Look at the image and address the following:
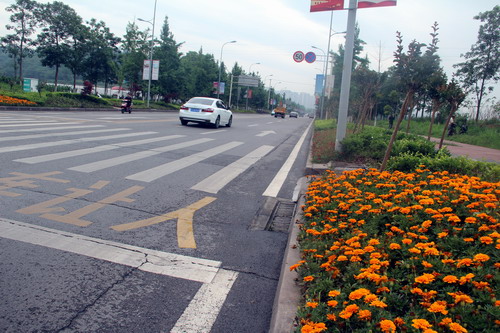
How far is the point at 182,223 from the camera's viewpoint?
16.9 feet

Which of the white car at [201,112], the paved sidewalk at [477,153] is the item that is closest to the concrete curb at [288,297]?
the paved sidewalk at [477,153]

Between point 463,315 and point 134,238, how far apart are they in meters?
3.17

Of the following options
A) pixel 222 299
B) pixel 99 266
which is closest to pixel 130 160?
pixel 99 266

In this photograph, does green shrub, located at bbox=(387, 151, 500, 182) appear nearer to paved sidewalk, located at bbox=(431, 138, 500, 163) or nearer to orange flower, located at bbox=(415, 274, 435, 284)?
paved sidewalk, located at bbox=(431, 138, 500, 163)

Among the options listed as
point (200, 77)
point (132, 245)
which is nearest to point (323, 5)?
point (132, 245)

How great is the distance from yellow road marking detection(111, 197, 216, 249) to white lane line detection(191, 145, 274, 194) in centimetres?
111

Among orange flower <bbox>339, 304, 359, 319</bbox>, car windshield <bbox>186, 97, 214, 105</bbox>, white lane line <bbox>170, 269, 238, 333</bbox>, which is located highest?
car windshield <bbox>186, 97, 214, 105</bbox>

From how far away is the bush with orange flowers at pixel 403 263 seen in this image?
240cm

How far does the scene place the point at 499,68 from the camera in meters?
32.8

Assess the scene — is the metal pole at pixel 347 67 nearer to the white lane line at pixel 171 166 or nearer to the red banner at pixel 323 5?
the red banner at pixel 323 5

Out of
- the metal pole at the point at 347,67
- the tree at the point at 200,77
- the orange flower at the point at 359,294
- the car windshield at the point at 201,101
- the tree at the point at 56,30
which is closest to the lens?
the orange flower at the point at 359,294

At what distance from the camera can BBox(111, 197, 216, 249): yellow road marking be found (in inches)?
179

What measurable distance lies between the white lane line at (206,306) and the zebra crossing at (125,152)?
340cm

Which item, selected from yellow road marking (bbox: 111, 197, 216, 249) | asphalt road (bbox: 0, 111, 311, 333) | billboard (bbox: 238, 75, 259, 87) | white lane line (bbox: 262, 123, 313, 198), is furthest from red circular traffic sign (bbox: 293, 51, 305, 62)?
billboard (bbox: 238, 75, 259, 87)
